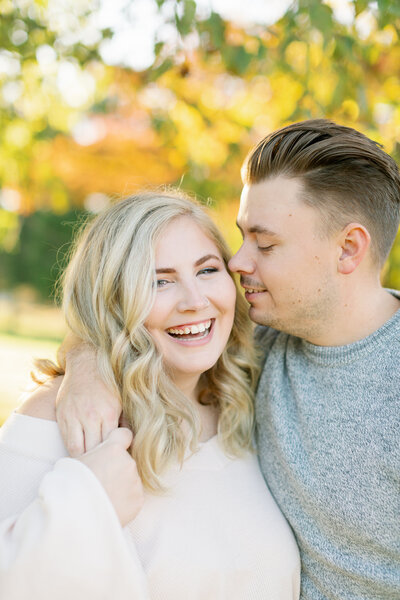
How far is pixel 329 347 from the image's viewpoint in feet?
8.58

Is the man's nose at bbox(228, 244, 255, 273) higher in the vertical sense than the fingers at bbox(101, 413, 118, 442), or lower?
higher

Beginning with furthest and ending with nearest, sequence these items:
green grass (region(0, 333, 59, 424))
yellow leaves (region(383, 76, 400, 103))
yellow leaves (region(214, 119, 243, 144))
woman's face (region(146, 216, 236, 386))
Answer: green grass (region(0, 333, 59, 424))
yellow leaves (region(214, 119, 243, 144))
yellow leaves (region(383, 76, 400, 103))
woman's face (region(146, 216, 236, 386))

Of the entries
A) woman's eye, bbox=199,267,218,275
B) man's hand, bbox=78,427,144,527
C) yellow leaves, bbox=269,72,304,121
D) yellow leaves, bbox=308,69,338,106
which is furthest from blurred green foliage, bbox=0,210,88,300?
man's hand, bbox=78,427,144,527

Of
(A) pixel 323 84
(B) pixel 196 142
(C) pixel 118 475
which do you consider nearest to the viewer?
(C) pixel 118 475

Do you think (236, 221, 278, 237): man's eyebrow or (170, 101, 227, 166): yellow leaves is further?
(170, 101, 227, 166): yellow leaves

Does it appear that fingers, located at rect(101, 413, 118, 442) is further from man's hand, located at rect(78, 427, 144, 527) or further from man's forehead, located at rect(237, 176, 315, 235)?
man's forehead, located at rect(237, 176, 315, 235)

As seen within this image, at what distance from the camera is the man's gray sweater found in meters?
2.24

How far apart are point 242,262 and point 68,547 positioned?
1.48 metres

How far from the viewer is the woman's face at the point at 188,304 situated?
99.9 inches

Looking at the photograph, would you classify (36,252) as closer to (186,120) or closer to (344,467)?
(186,120)

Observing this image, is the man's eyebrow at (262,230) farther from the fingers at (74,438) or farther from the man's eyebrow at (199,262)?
the fingers at (74,438)

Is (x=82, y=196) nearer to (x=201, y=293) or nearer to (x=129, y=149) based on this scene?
(x=129, y=149)

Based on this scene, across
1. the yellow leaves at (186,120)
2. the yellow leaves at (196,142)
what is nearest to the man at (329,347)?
the yellow leaves at (186,120)

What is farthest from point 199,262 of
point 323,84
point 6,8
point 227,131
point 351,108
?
point 323,84
